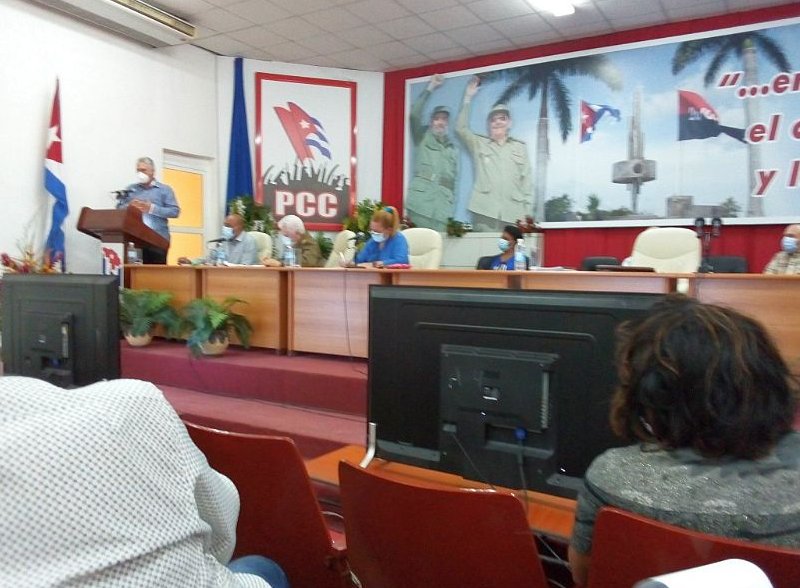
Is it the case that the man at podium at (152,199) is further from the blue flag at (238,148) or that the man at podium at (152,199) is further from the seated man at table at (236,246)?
the blue flag at (238,148)

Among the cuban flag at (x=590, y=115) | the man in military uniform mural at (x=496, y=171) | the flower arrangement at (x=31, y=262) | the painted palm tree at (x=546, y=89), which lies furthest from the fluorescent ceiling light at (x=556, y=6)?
the flower arrangement at (x=31, y=262)

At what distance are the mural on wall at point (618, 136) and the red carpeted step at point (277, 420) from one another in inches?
159

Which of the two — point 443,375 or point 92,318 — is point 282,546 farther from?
point 92,318

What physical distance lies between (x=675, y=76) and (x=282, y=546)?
232 inches

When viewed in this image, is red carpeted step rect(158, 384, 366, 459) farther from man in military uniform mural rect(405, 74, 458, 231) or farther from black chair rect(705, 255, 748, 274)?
man in military uniform mural rect(405, 74, 458, 231)

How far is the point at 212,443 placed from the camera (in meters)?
1.17

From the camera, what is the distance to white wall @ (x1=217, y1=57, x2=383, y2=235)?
6.99 meters

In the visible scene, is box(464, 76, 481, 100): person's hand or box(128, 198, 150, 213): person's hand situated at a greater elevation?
box(464, 76, 481, 100): person's hand

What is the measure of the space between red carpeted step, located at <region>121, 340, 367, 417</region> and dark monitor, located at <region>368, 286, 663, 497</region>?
1453 millimetres

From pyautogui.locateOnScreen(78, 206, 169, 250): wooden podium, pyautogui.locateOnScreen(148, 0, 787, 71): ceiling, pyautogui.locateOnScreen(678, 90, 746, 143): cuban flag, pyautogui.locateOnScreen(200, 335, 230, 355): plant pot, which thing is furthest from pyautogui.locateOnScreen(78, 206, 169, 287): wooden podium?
pyautogui.locateOnScreen(678, 90, 746, 143): cuban flag

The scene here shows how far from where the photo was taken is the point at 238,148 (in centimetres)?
694

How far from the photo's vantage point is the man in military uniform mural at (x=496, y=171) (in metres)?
6.35

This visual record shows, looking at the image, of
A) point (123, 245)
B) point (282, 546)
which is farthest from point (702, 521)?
point (123, 245)

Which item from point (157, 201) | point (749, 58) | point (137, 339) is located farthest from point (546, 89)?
point (137, 339)
